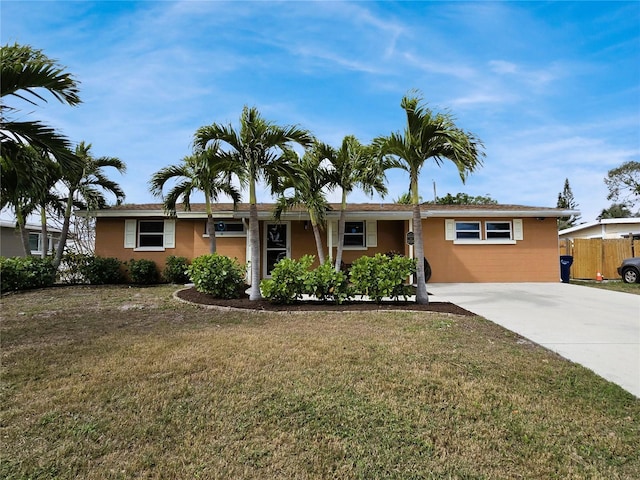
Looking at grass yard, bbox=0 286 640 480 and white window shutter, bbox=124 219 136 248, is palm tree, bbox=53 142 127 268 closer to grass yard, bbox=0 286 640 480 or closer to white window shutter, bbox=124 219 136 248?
white window shutter, bbox=124 219 136 248

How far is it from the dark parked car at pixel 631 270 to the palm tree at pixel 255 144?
1403 cm

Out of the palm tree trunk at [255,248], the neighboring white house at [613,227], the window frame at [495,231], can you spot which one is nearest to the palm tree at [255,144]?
the palm tree trunk at [255,248]

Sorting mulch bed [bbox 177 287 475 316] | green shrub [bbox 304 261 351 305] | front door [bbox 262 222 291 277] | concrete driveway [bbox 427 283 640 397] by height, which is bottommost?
concrete driveway [bbox 427 283 640 397]

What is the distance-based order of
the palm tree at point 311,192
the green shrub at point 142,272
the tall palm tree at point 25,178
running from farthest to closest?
1. the green shrub at point 142,272
2. the palm tree at point 311,192
3. the tall palm tree at point 25,178

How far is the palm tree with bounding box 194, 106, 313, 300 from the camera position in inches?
292

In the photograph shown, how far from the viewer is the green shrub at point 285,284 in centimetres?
744

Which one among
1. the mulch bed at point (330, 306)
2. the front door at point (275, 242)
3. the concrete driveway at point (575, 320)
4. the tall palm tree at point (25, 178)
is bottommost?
the concrete driveway at point (575, 320)

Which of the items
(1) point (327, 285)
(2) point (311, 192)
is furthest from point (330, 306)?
(2) point (311, 192)

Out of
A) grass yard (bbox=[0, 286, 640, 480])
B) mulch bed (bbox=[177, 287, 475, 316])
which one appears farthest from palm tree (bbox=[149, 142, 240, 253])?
grass yard (bbox=[0, 286, 640, 480])

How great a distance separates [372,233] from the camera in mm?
13328

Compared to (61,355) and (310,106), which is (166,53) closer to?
(310,106)

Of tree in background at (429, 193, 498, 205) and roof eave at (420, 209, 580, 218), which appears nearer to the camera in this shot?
roof eave at (420, 209, 580, 218)

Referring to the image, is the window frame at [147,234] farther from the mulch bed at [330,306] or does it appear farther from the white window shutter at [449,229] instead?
the white window shutter at [449,229]

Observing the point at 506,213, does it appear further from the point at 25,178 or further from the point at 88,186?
the point at 88,186
